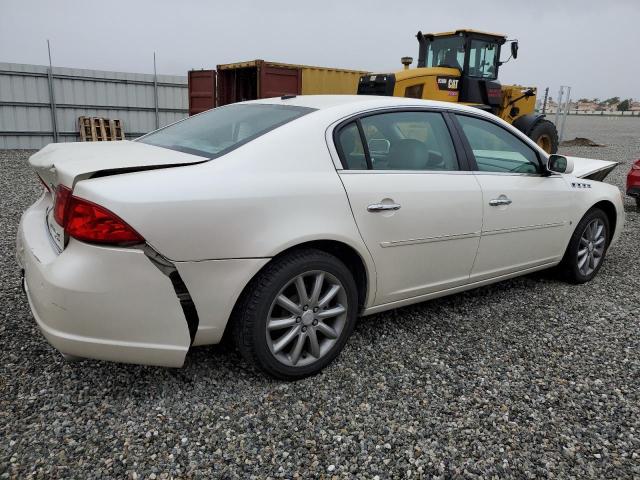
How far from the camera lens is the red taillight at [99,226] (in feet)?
6.92

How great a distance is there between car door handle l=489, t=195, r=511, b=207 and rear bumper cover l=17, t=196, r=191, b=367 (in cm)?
213

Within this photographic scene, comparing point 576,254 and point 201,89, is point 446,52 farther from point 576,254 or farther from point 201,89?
point 576,254

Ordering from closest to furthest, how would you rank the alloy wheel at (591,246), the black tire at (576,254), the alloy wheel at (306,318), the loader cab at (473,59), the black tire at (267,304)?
the black tire at (267,304) < the alloy wheel at (306,318) < the black tire at (576,254) < the alloy wheel at (591,246) < the loader cab at (473,59)

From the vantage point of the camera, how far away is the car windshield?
1057 centimetres

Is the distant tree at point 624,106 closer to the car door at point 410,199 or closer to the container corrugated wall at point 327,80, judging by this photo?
the container corrugated wall at point 327,80

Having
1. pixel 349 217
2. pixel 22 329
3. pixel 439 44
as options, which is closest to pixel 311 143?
pixel 349 217

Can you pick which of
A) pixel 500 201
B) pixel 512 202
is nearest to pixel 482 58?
pixel 512 202

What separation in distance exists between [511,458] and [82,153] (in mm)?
2518

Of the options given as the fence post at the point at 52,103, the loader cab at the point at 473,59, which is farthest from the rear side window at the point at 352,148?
the fence post at the point at 52,103

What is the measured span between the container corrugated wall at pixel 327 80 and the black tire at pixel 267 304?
10938 mm

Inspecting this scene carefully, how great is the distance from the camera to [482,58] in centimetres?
1060

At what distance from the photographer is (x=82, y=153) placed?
2.65m

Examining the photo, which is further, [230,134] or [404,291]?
→ [404,291]

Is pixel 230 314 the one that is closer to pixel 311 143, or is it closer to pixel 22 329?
pixel 311 143
